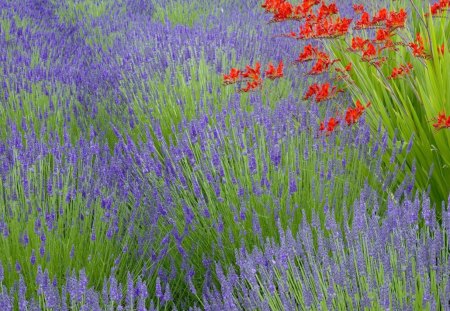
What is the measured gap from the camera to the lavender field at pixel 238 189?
Answer: 4.89ft

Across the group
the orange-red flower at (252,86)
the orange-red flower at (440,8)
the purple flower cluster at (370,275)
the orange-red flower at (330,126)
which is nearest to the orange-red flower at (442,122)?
the orange-red flower at (330,126)

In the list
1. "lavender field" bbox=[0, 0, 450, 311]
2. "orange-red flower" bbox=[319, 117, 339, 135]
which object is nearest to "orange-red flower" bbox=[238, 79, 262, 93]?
"lavender field" bbox=[0, 0, 450, 311]

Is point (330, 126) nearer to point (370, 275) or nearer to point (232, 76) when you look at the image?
point (232, 76)

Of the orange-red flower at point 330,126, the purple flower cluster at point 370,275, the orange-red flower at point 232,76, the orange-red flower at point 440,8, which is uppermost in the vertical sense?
the orange-red flower at point 440,8

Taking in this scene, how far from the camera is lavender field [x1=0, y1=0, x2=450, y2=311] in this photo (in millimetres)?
1491

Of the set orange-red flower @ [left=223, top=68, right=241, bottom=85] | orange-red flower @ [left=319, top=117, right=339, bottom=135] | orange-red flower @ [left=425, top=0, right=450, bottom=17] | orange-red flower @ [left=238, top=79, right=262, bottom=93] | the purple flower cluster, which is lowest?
the purple flower cluster

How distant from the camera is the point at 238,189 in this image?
2.13 m

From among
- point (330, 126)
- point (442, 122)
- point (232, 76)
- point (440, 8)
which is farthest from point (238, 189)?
point (440, 8)

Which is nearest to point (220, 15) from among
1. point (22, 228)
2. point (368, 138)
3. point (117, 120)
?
point (117, 120)

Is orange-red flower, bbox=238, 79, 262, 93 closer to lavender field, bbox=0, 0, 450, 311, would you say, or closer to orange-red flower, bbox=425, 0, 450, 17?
lavender field, bbox=0, 0, 450, 311

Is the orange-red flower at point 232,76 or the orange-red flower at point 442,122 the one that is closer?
the orange-red flower at point 442,122

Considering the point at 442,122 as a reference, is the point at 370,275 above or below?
below

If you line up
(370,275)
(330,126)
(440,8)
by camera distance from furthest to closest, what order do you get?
(440,8), (330,126), (370,275)

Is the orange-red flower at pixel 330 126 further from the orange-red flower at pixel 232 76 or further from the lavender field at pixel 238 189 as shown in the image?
the orange-red flower at pixel 232 76
